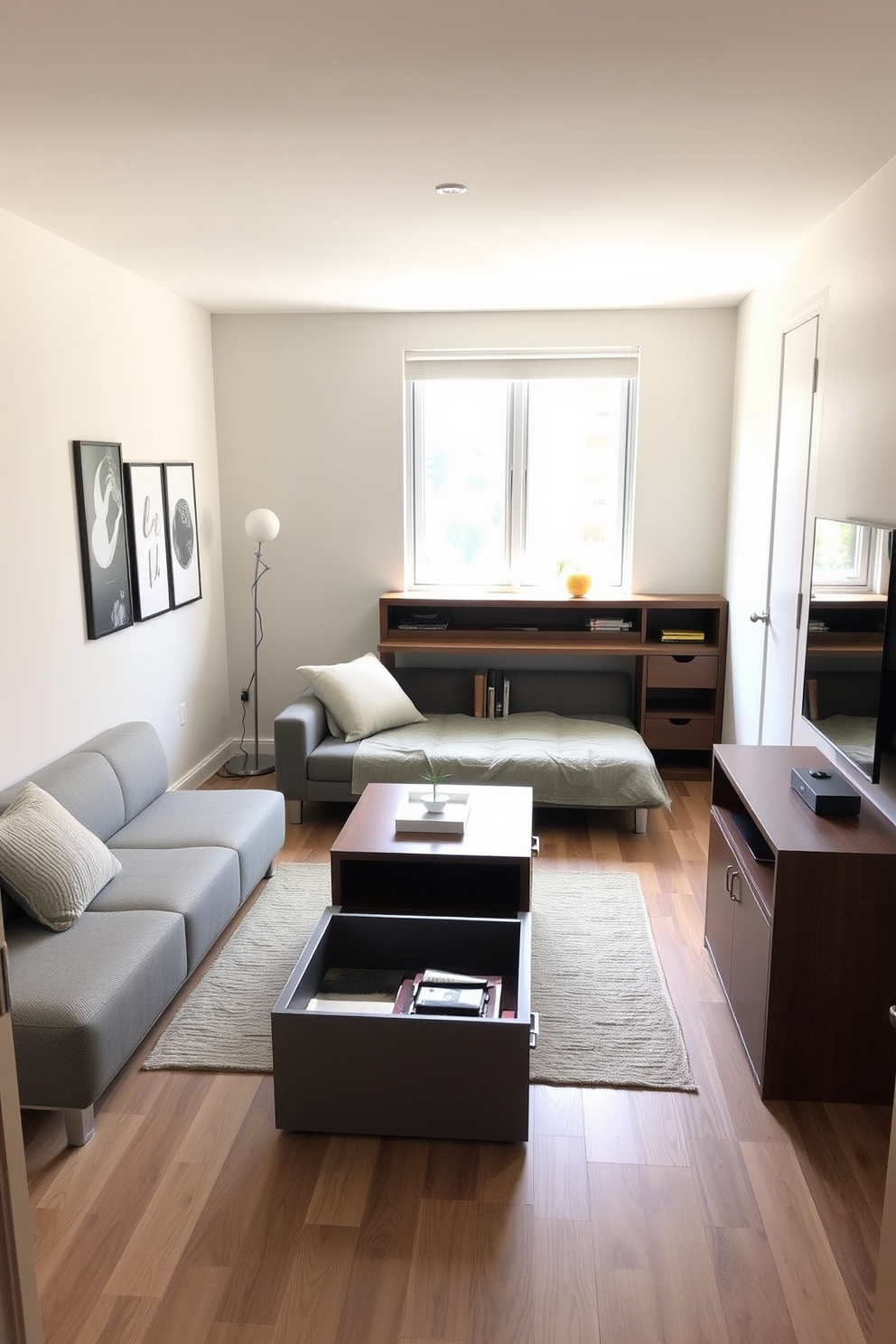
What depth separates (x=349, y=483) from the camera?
5488 millimetres

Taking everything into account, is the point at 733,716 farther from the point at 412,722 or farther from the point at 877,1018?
the point at 877,1018

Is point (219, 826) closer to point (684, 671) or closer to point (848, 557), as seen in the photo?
point (848, 557)

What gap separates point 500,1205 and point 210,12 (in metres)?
2.55

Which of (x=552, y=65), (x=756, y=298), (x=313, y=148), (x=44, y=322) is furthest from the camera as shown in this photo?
(x=756, y=298)

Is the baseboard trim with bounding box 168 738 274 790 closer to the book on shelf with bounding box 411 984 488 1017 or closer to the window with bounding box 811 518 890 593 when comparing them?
the book on shelf with bounding box 411 984 488 1017

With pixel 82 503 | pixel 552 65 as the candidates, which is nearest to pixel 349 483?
pixel 82 503

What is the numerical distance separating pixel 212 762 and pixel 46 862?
264 cm

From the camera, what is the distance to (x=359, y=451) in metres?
5.45

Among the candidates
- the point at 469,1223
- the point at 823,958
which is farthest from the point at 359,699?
the point at 469,1223

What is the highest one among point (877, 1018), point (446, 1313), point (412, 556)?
point (412, 556)

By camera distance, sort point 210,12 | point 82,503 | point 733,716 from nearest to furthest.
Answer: point 210,12 < point 82,503 < point 733,716

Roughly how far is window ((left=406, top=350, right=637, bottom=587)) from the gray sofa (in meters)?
2.15

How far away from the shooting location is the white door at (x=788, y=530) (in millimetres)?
3846

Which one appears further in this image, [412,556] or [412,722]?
[412,556]
